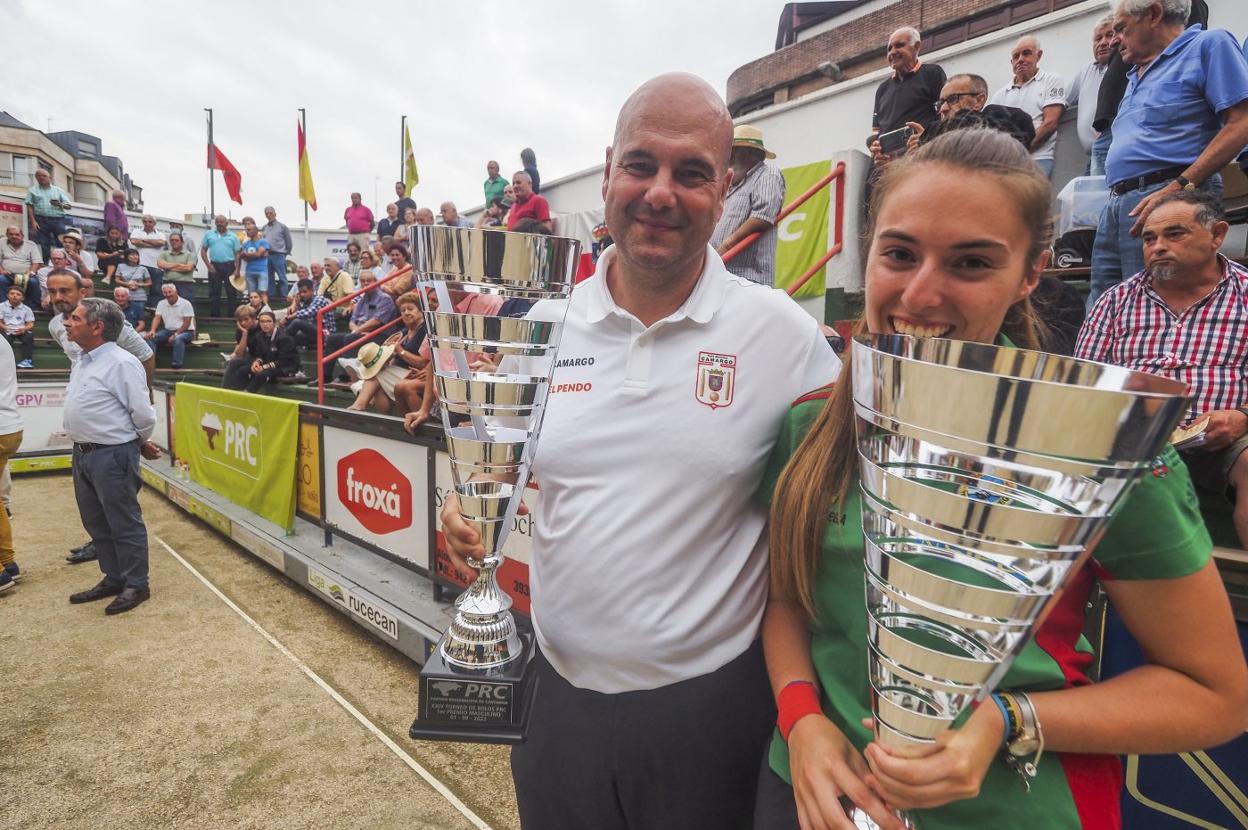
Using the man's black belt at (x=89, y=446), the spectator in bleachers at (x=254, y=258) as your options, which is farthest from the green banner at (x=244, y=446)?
the spectator in bleachers at (x=254, y=258)

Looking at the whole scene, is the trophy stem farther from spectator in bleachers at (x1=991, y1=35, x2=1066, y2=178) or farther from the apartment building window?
the apartment building window

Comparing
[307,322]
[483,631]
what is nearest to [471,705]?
[483,631]

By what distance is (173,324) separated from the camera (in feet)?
35.2

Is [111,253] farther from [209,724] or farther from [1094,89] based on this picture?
[1094,89]

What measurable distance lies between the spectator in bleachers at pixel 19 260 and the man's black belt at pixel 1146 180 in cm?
1417

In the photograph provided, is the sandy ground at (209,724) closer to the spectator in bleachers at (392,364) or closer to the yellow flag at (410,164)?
the spectator in bleachers at (392,364)

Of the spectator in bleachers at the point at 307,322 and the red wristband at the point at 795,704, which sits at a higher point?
the spectator in bleachers at the point at 307,322

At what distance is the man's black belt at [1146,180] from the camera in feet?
9.29

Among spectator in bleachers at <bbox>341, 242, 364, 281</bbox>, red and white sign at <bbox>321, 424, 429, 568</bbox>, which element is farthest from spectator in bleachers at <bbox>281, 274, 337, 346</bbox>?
red and white sign at <bbox>321, 424, 429, 568</bbox>

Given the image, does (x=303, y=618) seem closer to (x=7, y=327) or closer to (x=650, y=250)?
(x=650, y=250)

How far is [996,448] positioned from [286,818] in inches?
108

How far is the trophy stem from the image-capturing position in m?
1.06

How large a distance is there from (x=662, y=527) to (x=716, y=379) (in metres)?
0.27

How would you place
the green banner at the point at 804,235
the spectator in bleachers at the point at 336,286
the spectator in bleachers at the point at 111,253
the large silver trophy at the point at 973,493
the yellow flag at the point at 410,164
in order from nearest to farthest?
1. the large silver trophy at the point at 973,493
2. the green banner at the point at 804,235
3. the spectator in bleachers at the point at 336,286
4. the spectator in bleachers at the point at 111,253
5. the yellow flag at the point at 410,164
